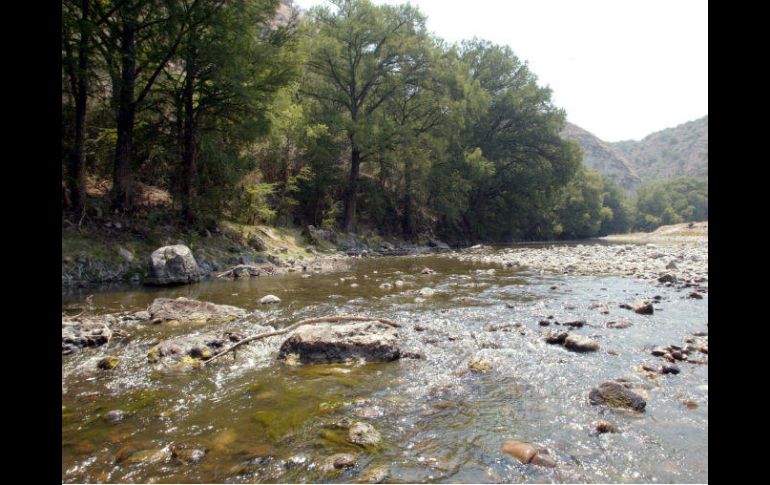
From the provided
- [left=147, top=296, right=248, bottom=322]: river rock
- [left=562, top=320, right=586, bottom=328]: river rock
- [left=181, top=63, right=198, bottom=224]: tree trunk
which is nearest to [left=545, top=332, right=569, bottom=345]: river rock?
[left=562, top=320, right=586, bottom=328]: river rock

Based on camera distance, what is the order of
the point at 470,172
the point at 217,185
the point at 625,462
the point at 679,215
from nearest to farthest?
the point at 625,462 → the point at 217,185 → the point at 470,172 → the point at 679,215

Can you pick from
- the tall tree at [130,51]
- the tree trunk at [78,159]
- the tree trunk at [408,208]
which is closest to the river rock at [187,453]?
the tree trunk at [78,159]

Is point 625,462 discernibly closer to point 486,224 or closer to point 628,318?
point 628,318

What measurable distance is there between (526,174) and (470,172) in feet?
27.4

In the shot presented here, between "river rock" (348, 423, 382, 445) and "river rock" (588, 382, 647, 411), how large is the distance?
2331 mm

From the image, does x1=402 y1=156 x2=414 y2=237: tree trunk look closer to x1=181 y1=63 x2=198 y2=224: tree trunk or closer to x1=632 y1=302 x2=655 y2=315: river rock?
x1=181 y1=63 x2=198 y2=224: tree trunk

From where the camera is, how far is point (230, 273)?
13.8 metres

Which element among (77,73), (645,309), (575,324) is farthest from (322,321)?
(77,73)

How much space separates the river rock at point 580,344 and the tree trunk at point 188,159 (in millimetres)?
14727

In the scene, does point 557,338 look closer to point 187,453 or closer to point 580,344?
point 580,344

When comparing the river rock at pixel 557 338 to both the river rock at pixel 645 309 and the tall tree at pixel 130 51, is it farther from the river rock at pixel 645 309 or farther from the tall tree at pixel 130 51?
the tall tree at pixel 130 51

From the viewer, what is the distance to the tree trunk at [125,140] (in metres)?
14.3

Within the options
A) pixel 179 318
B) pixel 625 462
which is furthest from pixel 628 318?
pixel 179 318
